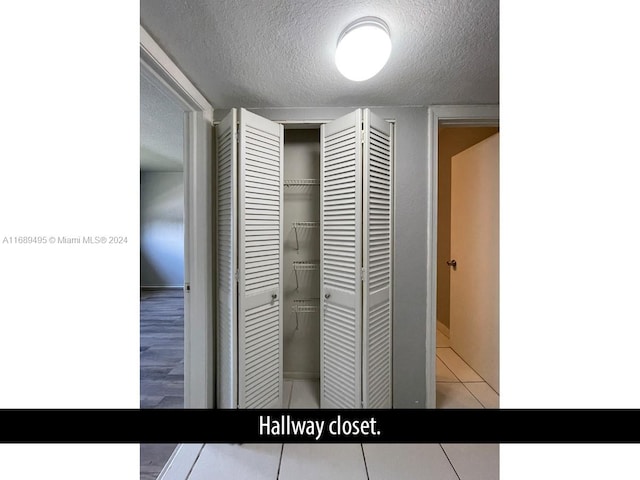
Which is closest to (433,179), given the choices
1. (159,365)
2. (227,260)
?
(227,260)

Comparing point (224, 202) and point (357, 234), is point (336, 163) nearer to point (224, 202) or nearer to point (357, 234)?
point (357, 234)

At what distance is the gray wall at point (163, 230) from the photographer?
4.45 metres

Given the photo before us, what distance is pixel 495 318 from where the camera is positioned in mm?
1687

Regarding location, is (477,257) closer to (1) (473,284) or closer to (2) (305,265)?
(1) (473,284)

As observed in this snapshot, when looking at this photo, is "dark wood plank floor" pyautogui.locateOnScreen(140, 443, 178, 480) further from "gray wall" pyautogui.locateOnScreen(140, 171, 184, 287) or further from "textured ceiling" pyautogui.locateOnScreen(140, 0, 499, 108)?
"gray wall" pyautogui.locateOnScreen(140, 171, 184, 287)

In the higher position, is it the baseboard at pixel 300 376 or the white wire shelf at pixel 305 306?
the white wire shelf at pixel 305 306

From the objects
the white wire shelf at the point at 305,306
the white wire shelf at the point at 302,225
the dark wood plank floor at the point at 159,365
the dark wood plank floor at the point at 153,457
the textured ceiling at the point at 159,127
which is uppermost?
the textured ceiling at the point at 159,127

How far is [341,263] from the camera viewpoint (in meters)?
1.41

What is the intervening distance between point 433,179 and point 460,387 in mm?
1394

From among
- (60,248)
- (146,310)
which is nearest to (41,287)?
(60,248)

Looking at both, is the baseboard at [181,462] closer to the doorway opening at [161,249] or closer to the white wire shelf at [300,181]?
the doorway opening at [161,249]

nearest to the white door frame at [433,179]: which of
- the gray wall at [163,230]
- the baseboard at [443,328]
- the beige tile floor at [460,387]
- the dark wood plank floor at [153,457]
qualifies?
the beige tile floor at [460,387]

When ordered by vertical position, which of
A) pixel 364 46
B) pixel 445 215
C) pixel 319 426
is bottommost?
pixel 319 426

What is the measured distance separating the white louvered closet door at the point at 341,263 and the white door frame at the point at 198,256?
0.64 m
